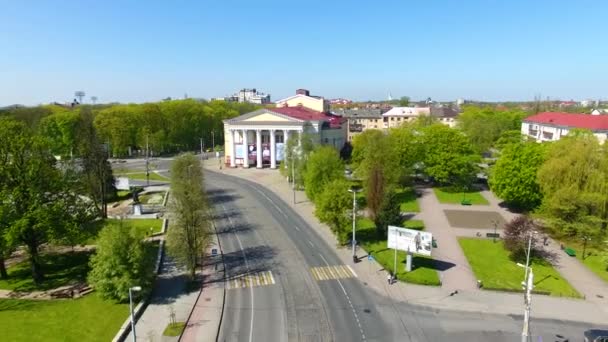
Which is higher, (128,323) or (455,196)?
(455,196)

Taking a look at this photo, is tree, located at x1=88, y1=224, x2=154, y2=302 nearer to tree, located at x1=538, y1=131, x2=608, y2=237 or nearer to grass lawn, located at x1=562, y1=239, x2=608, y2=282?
grass lawn, located at x1=562, y1=239, x2=608, y2=282

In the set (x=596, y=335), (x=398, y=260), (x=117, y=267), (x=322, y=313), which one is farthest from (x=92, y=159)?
(x=596, y=335)

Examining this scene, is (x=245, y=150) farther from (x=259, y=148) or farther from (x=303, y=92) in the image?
(x=303, y=92)

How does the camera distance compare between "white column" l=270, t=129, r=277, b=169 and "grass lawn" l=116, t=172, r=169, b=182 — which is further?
"white column" l=270, t=129, r=277, b=169

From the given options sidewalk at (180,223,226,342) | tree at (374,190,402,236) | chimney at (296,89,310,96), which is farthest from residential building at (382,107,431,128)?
sidewalk at (180,223,226,342)

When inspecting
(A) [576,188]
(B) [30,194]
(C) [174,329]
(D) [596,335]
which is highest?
(B) [30,194]

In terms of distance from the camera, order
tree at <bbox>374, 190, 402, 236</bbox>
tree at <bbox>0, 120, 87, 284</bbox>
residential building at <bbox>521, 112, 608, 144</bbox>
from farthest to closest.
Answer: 1. residential building at <bbox>521, 112, 608, 144</bbox>
2. tree at <bbox>374, 190, 402, 236</bbox>
3. tree at <bbox>0, 120, 87, 284</bbox>

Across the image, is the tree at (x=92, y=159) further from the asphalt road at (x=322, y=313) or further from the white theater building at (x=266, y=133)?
the white theater building at (x=266, y=133)

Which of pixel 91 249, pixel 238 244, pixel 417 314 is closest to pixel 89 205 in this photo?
pixel 91 249

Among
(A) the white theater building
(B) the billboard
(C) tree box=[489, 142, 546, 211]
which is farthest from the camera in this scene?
(A) the white theater building
